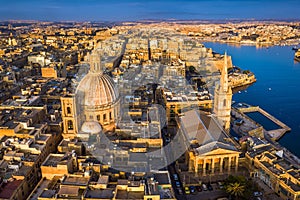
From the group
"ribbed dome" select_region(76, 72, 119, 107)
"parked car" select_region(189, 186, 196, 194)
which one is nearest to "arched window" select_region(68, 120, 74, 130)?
"ribbed dome" select_region(76, 72, 119, 107)

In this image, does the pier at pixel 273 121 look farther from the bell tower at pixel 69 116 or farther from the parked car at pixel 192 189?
the bell tower at pixel 69 116

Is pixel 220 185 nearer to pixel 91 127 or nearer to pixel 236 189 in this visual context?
pixel 236 189

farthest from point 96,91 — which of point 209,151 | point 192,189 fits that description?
point 192,189

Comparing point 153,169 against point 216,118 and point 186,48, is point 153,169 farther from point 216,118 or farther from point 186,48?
point 186,48

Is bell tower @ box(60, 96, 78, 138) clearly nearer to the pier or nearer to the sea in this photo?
the pier

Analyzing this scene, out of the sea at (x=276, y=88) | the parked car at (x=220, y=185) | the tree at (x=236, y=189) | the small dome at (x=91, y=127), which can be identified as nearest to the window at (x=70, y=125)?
the small dome at (x=91, y=127)

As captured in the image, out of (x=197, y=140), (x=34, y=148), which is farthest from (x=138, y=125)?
(x=34, y=148)

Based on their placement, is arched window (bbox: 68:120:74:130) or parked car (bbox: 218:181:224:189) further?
arched window (bbox: 68:120:74:130)
